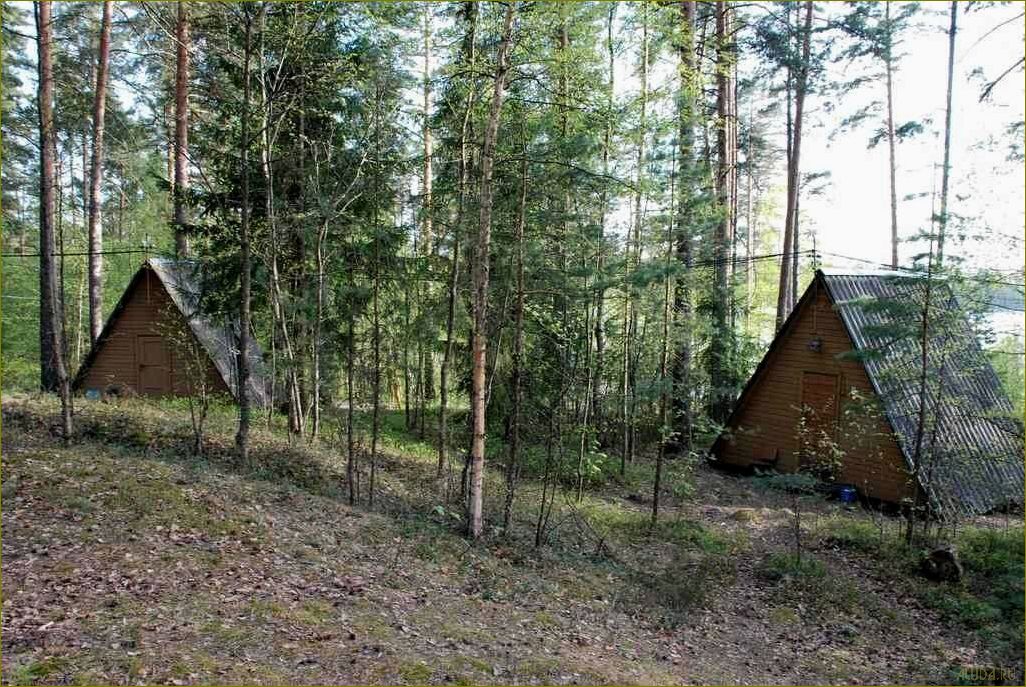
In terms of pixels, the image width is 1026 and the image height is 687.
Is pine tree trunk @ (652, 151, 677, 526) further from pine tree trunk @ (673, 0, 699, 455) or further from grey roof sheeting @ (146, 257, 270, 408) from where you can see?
grey roof sheeting @ (146, 257, 270, 408)

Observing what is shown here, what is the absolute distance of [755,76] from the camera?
17.0m

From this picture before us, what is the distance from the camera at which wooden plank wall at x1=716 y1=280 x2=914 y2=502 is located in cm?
1228

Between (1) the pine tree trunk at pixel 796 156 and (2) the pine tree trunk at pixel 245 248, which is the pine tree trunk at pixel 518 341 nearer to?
(2) the pine tree trunk at pixel 245 248

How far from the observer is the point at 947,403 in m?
10.1

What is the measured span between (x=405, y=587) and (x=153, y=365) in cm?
1338

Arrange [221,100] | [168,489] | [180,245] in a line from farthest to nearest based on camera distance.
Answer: [180,245], [221,100], [168,489]

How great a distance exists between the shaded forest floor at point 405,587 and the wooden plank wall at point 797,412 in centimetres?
117

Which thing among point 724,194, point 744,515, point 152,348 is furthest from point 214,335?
point 744,515

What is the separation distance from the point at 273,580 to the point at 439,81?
290 inches

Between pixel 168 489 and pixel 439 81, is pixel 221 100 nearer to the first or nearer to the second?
pixel 439 81

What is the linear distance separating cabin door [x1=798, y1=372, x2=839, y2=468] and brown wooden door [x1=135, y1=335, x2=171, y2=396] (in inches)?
643

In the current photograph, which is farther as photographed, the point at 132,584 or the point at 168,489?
the point at 168,489

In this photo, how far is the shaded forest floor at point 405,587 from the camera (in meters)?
5.32

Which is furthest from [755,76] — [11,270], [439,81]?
[11,270]
